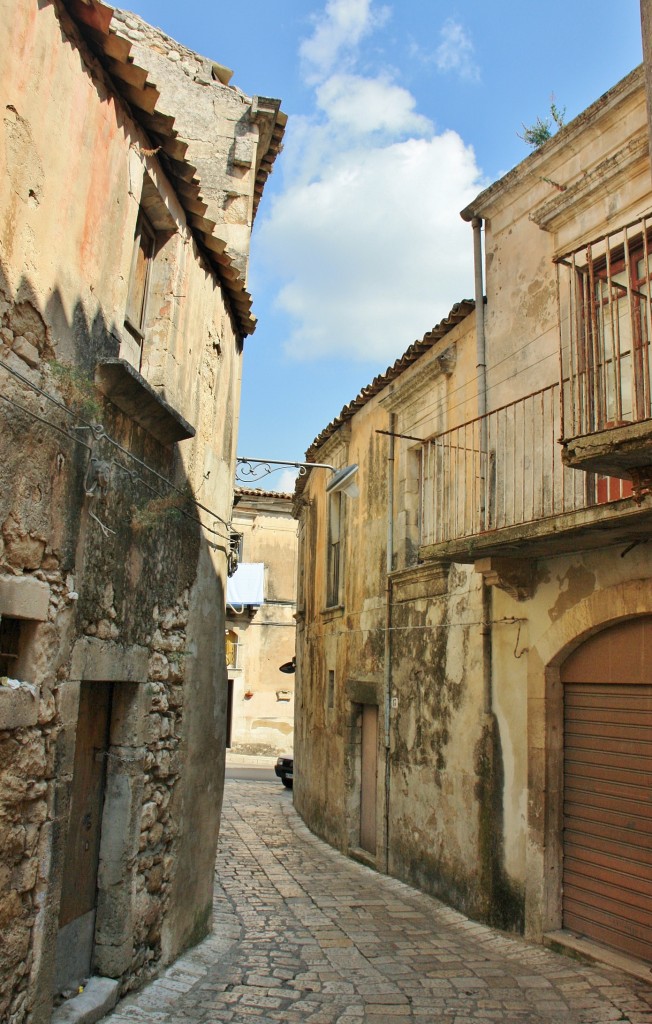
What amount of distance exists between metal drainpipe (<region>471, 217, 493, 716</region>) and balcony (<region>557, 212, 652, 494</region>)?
1312 mm

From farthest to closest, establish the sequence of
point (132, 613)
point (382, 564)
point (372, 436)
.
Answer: point (372, 436) → point (382, 564) → point (132, 613)

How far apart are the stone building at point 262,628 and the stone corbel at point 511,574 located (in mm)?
19145

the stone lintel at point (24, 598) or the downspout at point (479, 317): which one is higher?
the downspout at point (479, 317)

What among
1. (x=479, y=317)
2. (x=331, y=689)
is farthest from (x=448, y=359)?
(x=331, y=689)

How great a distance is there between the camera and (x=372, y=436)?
12891 millimetres

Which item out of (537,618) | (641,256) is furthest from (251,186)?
(537,618)

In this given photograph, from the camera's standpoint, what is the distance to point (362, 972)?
647 centimetres

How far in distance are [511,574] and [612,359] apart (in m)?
2.17

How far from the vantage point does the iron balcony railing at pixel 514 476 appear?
726 centimetres

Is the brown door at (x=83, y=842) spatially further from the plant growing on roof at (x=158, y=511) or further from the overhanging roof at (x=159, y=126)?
the overhanging roof at (x=159, y=126)

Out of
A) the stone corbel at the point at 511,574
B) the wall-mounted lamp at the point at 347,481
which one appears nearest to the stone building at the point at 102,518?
the stone corbel at the point at 511,574

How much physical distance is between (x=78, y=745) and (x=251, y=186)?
6.28m

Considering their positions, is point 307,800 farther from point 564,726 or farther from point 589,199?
point 589,199

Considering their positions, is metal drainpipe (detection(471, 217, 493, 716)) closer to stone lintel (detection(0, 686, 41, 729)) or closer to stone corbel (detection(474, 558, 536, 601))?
stone corbel (detection(474, 558, 536, 601))
